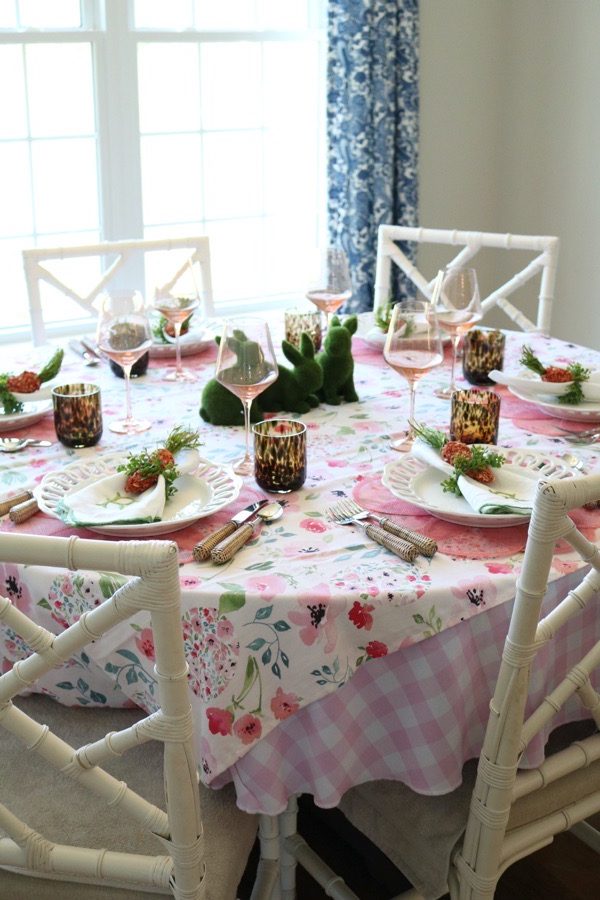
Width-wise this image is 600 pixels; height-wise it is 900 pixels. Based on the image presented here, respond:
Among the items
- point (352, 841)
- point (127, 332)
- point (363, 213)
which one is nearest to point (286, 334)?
point (127, 332)

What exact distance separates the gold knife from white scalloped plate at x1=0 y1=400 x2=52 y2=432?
0.55 metres

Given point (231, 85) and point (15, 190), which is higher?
point (231, 85)

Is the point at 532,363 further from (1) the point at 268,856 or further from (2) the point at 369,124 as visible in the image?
(2) the point at 369,124

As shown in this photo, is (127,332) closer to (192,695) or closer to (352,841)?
(192,695)

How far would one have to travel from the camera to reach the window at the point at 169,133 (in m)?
3.45

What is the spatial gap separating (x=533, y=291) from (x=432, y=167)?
713 mm

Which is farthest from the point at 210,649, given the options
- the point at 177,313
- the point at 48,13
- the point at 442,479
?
the point at 48,13

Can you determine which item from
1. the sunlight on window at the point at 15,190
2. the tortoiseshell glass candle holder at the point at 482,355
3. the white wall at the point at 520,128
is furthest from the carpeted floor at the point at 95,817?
the white wall at the point at 520,128

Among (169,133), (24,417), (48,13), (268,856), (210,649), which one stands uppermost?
(48,13)

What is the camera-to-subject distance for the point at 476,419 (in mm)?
1669

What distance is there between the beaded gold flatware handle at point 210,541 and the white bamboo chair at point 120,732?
0.27 m

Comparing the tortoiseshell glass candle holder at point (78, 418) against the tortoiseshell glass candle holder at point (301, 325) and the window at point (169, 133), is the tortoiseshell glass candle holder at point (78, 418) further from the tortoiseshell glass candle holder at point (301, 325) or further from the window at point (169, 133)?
the window at point (169, 133)

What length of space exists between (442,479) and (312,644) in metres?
0.44

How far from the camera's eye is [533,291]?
441 centimetres
